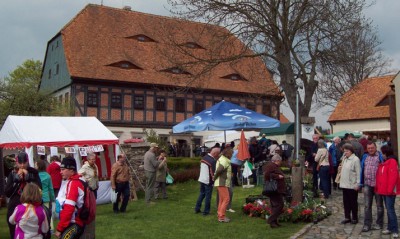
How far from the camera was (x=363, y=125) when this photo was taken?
128 ft

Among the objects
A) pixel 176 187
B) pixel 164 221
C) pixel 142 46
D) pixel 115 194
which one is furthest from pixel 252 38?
pixel 142 46

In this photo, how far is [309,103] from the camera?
19.6 m

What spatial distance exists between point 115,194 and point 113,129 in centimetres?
2101

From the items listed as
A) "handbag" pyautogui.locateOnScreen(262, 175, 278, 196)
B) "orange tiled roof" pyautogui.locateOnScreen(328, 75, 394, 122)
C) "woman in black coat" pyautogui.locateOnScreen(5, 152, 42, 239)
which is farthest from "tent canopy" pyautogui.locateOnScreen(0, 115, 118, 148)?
"orange tiled roof" pyautogui.locateOnScreen(328, 75, 394, 122)

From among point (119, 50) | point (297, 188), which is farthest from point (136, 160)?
point (119, 50)

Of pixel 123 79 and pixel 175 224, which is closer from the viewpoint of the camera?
pixel 175 224

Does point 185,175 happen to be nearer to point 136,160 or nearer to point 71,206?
point 136,160

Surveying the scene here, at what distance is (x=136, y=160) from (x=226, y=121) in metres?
3.83

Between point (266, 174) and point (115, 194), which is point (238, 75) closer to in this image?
point (115, 194)

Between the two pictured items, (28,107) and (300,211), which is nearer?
(300,211)

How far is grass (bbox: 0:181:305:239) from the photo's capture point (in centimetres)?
950

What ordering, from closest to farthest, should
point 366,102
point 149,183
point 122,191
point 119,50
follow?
1. point 122,191
2. point 149,183
3. point 119,50
4. point 366,102

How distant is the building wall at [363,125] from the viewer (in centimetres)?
3734

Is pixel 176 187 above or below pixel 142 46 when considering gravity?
below
